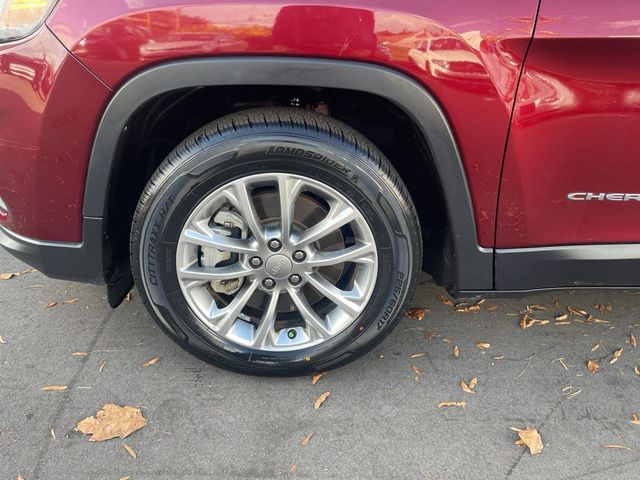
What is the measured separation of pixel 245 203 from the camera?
1.97 m

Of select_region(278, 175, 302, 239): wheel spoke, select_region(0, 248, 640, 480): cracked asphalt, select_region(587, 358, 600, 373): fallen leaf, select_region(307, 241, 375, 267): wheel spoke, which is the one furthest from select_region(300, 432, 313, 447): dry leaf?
select_region(587, 358, 600, 373): fallen leaf

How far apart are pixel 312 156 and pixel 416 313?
3.73 feet

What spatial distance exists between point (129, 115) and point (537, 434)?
1.78m

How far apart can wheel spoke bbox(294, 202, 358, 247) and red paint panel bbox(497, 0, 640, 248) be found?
0.53 meters

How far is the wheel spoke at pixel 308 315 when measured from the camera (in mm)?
2141

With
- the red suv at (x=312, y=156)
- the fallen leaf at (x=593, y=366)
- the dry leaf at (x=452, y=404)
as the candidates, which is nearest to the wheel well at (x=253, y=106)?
the red suv at (x=312, y=156)

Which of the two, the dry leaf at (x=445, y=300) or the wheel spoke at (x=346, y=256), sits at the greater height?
the wheel spoke at (x=346, y=256)

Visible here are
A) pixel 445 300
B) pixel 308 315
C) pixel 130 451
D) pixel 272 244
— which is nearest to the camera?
pixel 130 451

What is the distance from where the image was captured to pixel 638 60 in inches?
66.9

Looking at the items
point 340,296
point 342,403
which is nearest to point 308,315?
point 340,296

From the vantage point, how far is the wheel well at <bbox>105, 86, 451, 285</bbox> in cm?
199

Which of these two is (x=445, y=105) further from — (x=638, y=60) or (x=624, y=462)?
(x=624, y=462)

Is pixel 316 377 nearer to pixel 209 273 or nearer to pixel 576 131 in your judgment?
pixel 209 273

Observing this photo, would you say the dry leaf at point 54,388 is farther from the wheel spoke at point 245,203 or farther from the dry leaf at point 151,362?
the wheel spoke at point 245,203
